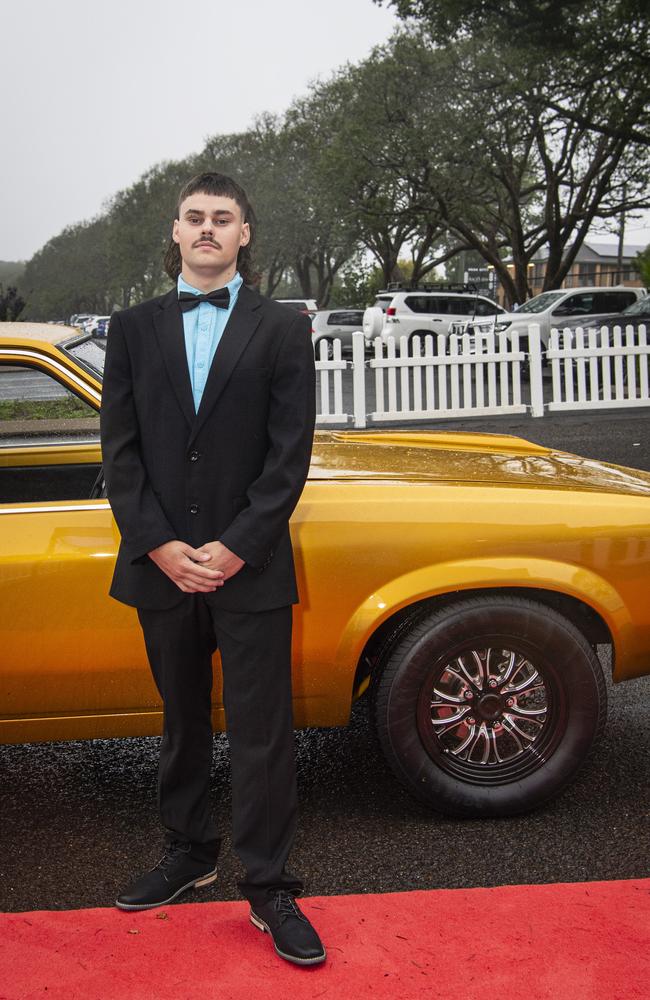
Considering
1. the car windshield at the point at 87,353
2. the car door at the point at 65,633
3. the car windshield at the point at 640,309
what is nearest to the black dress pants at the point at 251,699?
the car door at the point at 65,633

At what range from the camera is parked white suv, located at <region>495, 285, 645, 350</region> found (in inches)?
924

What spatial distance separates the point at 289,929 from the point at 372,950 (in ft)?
0.71

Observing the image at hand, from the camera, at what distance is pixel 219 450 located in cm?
258

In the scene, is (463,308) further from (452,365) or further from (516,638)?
(516,638)

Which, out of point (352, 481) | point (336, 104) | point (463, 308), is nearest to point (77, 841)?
point (352, 481)

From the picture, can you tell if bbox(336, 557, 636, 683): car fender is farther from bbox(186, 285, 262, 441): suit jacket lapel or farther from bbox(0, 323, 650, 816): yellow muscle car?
bbox(186, 285, 262, 441): suit jacket lapel

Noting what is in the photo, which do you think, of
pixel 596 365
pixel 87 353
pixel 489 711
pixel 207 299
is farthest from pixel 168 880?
pixel 596 365

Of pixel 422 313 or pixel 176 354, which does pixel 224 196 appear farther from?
pixel 422 313

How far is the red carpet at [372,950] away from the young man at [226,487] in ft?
0.37

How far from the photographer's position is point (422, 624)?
320cm

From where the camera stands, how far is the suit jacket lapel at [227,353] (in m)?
2.55

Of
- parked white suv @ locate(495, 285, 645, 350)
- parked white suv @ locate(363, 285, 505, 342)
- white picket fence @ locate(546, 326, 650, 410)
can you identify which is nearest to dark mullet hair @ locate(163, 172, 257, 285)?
white picket fence @ locate(546, 326, 650, 410)

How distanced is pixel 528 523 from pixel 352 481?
56 centimetres

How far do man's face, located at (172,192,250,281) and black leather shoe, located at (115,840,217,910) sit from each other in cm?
159
